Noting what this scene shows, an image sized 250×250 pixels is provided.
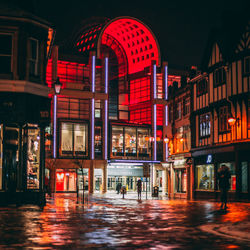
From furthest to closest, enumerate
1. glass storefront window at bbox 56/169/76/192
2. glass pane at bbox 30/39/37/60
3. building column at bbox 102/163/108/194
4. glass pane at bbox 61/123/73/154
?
building column at bbox 102/163/108/194, glass pane at bbox 61/123/73/154, glass storefront window at bbox 56/169/76/192, glass pane at bbox 30/39/37/60

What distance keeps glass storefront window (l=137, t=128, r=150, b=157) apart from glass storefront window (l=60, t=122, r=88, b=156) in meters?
8.64

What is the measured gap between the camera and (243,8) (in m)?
32.3

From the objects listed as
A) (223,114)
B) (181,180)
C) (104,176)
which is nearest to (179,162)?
(181,180)

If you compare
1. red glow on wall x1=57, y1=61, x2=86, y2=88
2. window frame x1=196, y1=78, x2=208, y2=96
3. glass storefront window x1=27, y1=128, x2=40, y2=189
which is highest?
red glow on wall x1=57, y1=61, x2=86, y2=88

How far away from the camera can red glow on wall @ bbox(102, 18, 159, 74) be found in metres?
73.8

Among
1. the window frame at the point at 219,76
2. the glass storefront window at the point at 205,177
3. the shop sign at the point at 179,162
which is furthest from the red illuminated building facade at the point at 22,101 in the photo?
the shop sign at the point at 179,162

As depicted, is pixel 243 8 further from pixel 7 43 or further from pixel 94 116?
pixel 94 116

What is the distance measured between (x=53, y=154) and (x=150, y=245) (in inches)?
2127

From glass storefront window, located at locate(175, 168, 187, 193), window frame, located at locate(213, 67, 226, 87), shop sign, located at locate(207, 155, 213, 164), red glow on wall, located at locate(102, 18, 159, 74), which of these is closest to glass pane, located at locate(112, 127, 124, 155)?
red glow on wall, located at locate(102, 18, 159, 74)

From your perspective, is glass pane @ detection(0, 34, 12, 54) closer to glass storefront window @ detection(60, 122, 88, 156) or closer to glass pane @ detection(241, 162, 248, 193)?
glass pane @ detection(241, 162, 248, 193)

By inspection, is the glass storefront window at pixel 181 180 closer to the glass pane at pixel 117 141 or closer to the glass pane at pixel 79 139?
the glass pane at pixel 79 139

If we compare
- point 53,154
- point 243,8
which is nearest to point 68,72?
point 53,154

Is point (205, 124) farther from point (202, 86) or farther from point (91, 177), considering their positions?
point (91, 177)

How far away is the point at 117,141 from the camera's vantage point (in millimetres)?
67062
